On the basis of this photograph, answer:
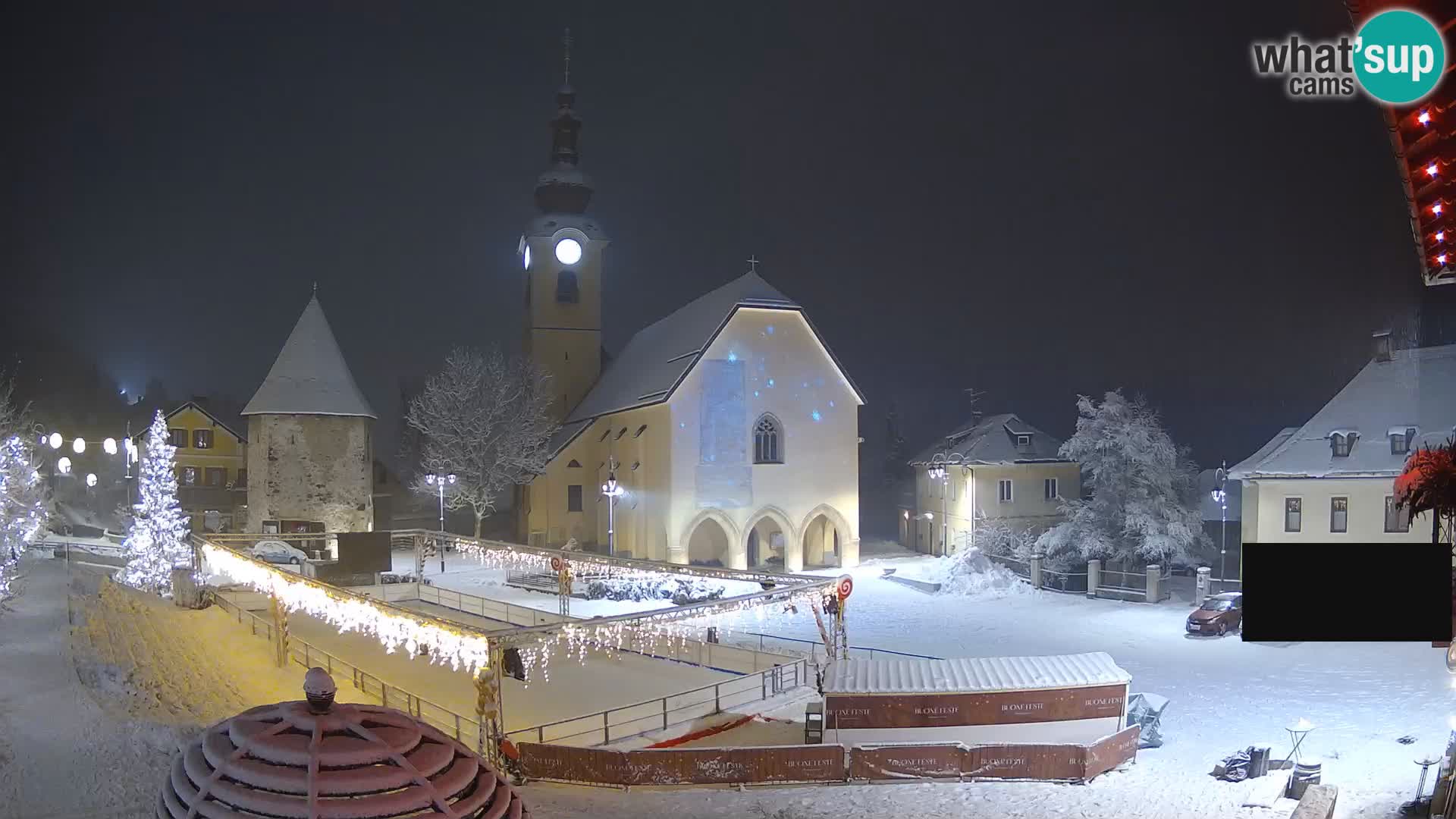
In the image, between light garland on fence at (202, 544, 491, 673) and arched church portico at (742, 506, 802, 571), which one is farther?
arched church portico at (742, 506, 802, 571)

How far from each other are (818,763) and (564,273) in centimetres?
3903

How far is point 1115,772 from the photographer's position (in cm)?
1427

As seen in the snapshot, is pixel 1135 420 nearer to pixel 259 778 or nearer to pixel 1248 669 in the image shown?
pixel 1248 669

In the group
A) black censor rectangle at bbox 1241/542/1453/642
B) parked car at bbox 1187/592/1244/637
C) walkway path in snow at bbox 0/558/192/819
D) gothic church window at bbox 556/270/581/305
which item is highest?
gothic church window at bbox 556/270/581/305

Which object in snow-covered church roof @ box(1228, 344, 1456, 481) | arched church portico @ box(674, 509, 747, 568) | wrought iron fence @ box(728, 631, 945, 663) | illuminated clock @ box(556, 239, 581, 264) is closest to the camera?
wrought iron fence @ box(728, 631, 945, 663)

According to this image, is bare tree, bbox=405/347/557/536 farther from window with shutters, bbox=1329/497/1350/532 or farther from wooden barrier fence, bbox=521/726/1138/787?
window with shutters, bbox=1329/497/1350/532

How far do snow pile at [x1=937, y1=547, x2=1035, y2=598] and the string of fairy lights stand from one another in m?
6.63

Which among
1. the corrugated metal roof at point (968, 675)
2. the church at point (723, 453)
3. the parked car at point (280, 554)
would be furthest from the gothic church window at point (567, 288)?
the corrugated metal roof at point (968, 675)

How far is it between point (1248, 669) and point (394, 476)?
5514 cm

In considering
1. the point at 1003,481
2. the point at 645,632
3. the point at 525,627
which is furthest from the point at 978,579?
the point at 525,627

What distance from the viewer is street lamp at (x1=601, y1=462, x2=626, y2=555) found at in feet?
117

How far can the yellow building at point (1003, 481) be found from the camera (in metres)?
40.6

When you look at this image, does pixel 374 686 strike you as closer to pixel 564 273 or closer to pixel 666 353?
pixel 666 353

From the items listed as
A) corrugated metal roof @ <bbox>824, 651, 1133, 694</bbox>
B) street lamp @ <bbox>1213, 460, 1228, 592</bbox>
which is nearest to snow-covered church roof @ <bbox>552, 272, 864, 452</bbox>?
street lamp @ <bbox>1213, 460, 1228, 592</bbox>
